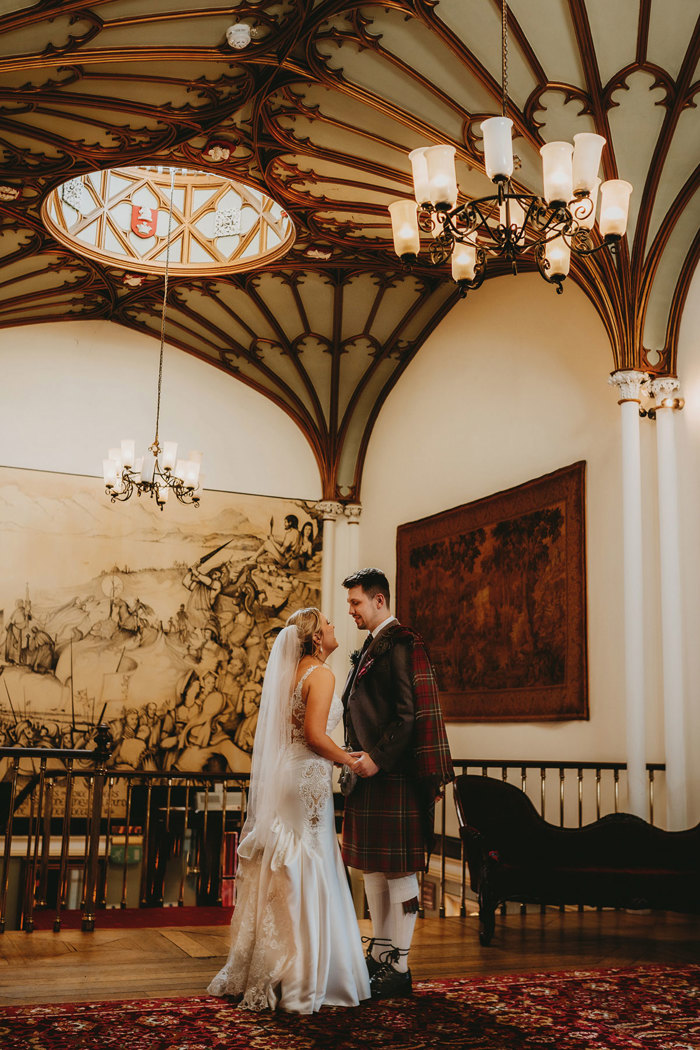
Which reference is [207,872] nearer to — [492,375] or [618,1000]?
[492,375]

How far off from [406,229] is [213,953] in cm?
452

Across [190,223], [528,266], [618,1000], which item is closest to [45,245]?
[190,223]

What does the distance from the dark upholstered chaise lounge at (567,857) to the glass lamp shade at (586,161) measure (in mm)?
4235

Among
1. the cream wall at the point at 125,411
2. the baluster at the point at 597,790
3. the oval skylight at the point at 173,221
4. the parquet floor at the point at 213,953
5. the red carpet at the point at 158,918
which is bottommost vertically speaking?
the red carpet at the point at 158,918

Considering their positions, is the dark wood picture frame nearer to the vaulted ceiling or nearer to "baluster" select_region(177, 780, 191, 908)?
the vaulted ceiling

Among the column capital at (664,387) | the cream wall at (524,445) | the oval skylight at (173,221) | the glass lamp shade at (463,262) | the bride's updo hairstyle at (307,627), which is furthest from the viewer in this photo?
the oval skylight at (173,221)

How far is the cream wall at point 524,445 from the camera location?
9047mm

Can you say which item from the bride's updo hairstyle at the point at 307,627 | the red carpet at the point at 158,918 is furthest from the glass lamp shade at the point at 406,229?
the red carpet at the point at 158,918

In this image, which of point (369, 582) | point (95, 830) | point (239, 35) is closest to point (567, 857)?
point (95, 830)

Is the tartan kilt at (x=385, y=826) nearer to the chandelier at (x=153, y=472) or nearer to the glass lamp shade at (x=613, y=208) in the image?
the glass lamp shade at (x=613, y=208)

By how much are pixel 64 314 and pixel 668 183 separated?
27.2 feet

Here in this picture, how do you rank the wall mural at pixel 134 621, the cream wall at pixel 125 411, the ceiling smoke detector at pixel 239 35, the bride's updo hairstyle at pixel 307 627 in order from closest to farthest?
1. the bride's updo hairstyle at pixel 307 627
2. the ceiling smoke detector at pixel 239 35
3. the wall mural at pixel 134 621
4. the cream wall at pixel 125 411

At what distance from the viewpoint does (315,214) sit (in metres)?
10.5

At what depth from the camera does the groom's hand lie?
4.52m
